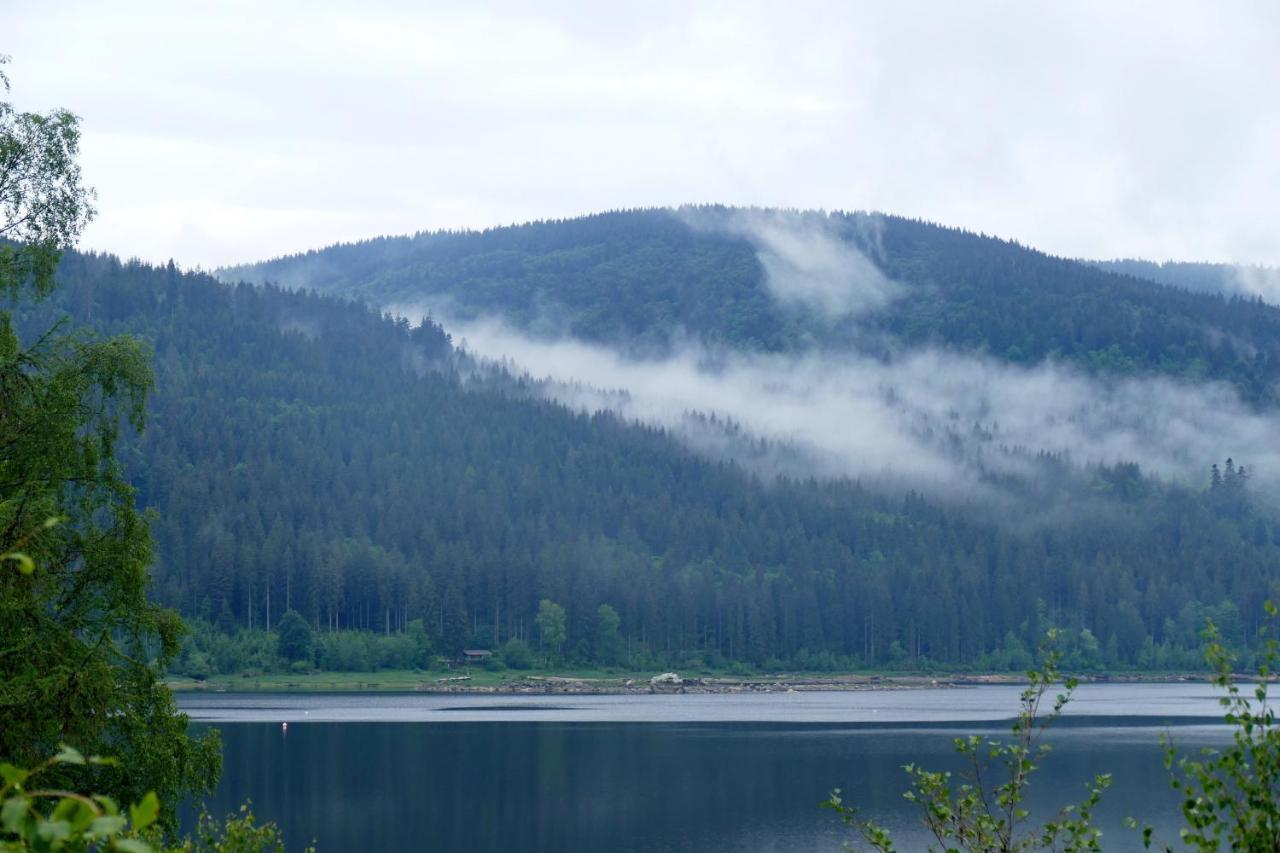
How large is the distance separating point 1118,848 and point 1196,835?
5579 centimetres

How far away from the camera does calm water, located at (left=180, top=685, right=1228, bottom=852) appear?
69.1m

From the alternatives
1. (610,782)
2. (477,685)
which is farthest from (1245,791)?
(477,685)

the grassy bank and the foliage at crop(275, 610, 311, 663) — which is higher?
the foliage at crop(275, 610, 311, 663)

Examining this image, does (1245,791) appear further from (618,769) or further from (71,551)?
(618,769)

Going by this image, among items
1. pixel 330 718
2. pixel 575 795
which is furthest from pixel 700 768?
pixel 330 718

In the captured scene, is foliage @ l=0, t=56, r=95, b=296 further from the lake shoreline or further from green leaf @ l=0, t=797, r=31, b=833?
the lake shoreline

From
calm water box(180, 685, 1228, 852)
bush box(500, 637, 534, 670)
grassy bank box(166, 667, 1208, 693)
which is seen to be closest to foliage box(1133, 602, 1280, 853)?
calm water box(180, 685, 1228, 852)

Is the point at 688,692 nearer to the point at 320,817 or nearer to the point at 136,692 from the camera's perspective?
the point at 320,817

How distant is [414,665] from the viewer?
190m

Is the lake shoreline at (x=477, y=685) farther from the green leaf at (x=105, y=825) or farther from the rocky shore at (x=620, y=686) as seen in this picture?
the green leaf at (x=105, y=825)

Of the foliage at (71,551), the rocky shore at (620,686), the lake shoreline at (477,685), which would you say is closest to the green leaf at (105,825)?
the foliage at (71,551)

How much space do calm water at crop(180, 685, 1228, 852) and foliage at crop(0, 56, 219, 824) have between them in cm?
3844

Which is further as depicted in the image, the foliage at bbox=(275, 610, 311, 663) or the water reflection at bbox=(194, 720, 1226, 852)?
the foliage at bbox=(275, 610, 311, 663)

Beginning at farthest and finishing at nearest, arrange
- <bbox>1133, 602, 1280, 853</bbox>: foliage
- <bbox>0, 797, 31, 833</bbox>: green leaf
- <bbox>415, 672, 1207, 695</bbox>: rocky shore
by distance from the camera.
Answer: <bbox>415, 672, 1207, 695</bbox>: rocky shore
<bbox>1133, 602, 1280, 853</bbox>: foliage
<bbox>0, 797, 31, 833</bbox>: green leaf
